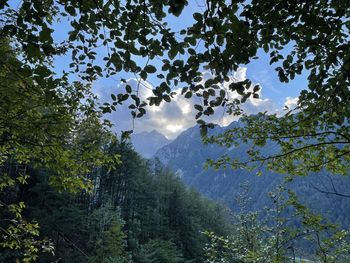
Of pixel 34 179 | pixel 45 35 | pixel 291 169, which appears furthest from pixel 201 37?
pixel 34 179

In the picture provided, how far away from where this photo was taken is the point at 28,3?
8.78 ft

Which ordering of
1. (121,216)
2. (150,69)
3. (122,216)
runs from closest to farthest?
(150,69), (121,216), (122,216)

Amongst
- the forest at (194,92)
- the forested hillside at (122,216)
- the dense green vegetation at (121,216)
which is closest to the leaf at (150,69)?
the forest at (194,92)

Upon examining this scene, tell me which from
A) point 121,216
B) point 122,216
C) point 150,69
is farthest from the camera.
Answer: point 122,216

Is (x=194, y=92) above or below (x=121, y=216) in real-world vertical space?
below

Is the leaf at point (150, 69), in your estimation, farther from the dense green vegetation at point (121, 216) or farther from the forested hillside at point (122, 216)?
the forested hillside at point (122, 216)

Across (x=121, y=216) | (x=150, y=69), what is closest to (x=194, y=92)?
(x=150, y=69)

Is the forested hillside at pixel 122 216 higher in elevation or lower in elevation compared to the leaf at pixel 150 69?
higher

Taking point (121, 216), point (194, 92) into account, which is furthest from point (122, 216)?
point (194, 92)

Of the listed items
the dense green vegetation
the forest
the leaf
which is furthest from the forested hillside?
the leaf

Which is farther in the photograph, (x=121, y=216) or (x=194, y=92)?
(x=121, y=216)

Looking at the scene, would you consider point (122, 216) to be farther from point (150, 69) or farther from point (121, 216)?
point (150, 69)

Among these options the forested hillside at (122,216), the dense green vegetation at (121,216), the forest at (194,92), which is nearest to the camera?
the forest at (194,92)

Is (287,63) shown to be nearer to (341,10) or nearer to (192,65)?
(341,10)
